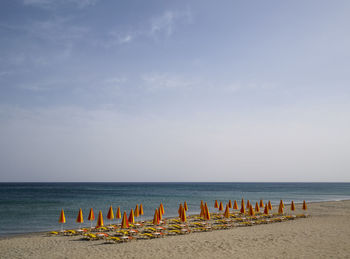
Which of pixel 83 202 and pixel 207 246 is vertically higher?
pixel 207 246

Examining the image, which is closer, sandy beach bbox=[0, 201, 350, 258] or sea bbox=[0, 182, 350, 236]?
sandy beach bbox=[0, 201, 350, 258]

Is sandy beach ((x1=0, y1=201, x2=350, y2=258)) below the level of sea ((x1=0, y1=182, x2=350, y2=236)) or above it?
above

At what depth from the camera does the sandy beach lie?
11039mm

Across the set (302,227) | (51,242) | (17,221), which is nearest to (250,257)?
(302,227)

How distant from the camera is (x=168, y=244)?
509 inches

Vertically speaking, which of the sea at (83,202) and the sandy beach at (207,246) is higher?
the sandy beach at (207,246)

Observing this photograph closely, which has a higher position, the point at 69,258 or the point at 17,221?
the point at 69,258

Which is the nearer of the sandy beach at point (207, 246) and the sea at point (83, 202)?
the sandy beach at point (207, 246)

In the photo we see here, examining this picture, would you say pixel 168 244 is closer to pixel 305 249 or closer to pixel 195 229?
pixel 195 229

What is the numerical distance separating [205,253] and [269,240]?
409 cm

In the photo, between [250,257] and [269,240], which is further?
[269,240]

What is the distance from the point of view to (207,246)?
40.6ft

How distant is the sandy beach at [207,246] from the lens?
1104 centimetres

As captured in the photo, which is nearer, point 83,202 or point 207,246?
point 207,246
